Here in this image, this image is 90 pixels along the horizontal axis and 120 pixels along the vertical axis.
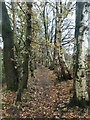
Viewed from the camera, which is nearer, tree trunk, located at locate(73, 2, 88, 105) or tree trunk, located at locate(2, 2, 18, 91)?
tree trunk, located at locate(73, 2, 88, 105)

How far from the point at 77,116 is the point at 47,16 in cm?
1606

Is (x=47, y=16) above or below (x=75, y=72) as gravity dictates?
above

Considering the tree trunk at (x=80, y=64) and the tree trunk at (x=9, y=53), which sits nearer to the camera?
the tree trunk at (x=80, y=64)

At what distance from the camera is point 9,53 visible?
26.9ft

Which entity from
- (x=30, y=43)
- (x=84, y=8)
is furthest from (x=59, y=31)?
(x=84, y=8)

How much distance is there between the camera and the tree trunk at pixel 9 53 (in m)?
7.88

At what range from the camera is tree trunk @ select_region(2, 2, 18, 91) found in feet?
25.9

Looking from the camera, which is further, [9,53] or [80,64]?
[9,53]

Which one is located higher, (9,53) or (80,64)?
(9,53)

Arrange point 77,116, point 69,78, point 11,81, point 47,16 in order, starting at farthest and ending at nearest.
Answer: point 47,16
point 69,78
point 11,81
point 77,116

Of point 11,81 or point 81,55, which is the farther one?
point 11,81

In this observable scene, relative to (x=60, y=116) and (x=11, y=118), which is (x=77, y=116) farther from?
(x=11, y=118)

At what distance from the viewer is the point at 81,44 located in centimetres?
505

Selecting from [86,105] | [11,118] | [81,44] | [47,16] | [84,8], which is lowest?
[11,118]
